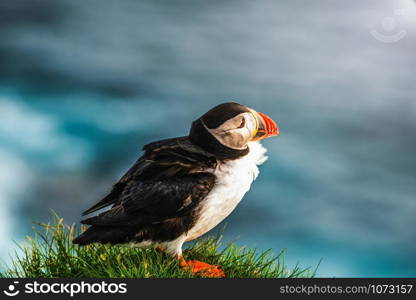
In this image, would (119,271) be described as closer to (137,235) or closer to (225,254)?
(137,235)

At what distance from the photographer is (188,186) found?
410cm

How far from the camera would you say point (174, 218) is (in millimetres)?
4082

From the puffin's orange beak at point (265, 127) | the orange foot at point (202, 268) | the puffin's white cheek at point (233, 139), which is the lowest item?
the orange foot at point (202, 268)

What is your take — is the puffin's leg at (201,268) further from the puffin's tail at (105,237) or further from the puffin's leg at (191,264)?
the puffin's tail at (105,237)

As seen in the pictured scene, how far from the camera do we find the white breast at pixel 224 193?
4129 mm

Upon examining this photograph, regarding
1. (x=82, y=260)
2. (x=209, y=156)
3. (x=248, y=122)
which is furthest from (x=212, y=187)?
(x=82, y=260)

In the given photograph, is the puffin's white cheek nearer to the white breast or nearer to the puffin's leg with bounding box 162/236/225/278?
the white breast

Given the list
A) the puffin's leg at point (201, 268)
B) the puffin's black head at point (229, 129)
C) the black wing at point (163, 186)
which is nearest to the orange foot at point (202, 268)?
the puffin's leg at point (201, 268)

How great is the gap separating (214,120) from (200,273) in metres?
1.13

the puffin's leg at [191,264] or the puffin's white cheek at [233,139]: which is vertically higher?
the puffin's white cheek at [233,139]

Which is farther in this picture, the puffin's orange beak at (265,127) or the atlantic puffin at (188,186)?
the puffin's orange beak at (265,127)

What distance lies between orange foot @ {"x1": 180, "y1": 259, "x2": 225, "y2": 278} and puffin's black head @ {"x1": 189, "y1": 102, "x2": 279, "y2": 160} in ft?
2.72

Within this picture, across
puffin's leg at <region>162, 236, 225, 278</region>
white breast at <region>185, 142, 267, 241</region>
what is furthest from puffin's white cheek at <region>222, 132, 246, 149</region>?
puffin's leg at <region>162, 236, 225, 278</region>

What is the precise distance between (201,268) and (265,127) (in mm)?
1149
